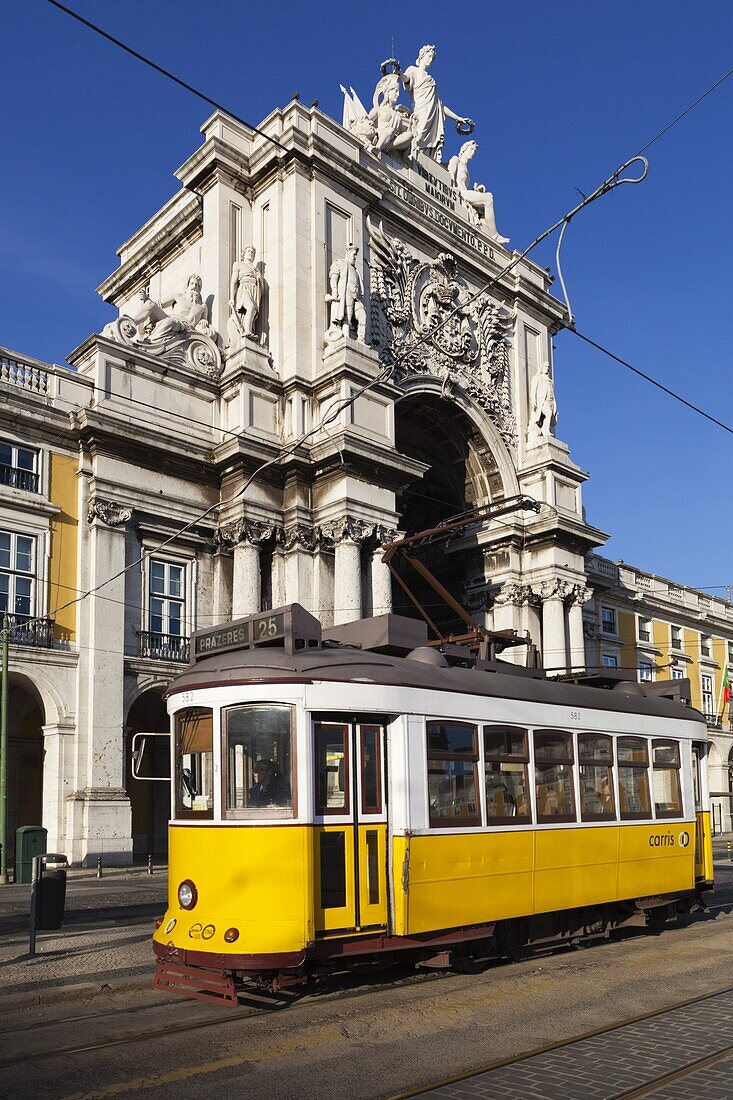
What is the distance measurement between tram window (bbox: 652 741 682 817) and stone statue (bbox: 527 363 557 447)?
25.9 metres

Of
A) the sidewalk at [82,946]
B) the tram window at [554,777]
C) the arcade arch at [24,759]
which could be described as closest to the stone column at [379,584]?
the arcade arch at [24,759]

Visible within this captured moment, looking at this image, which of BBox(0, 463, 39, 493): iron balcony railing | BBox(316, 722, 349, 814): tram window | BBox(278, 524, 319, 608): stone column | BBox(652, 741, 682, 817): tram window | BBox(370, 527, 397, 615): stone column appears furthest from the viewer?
BBox(370, 527, 397, 615): stone column

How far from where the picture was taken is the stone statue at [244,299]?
103 ft

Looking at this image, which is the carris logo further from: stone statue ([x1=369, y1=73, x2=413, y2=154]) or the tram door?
stone statue ([x1=369, y1=73, x2=413, y2=154])

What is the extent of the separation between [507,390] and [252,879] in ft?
107

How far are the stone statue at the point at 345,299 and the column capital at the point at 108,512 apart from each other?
8.65 m

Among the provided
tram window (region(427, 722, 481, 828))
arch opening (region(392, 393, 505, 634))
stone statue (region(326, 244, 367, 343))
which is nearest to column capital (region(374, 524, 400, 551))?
stone statue (region(326, 244, 367, 343))

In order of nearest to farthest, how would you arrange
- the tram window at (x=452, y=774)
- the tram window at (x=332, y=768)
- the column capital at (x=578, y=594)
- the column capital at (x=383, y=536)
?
the tram window at (x=332, y=768) < the tram window at (x=452, y=774) < the column capital at (x=383, y=536) < the column capital at (x=578, y=594)

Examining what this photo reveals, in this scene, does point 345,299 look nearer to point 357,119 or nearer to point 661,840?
point 357,119

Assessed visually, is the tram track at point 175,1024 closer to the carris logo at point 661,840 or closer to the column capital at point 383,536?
the carris logo at point 661,840

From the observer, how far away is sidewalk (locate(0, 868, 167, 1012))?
1039cm

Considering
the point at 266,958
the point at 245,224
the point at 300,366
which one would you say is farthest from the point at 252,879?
the point at 245,224

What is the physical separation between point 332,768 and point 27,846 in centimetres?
1452

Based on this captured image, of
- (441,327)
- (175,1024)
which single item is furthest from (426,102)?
(175,1024)
